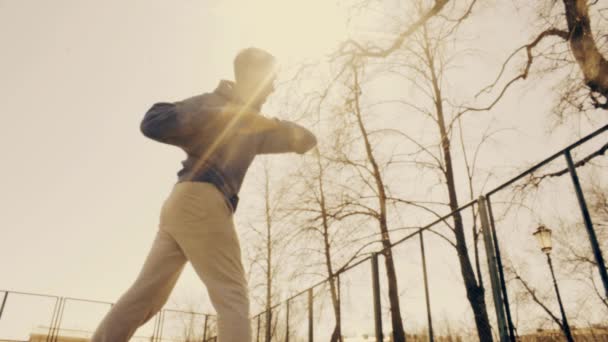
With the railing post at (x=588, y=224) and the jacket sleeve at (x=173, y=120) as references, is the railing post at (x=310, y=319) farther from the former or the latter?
the jacket sleeve at (x=173, y=120)

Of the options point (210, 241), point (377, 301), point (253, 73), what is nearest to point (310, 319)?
point (377, 301)

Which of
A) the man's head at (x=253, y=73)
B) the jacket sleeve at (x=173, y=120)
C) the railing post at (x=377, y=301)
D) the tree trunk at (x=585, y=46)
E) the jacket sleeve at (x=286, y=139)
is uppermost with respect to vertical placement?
the tree trunk at (x=585, y=46)

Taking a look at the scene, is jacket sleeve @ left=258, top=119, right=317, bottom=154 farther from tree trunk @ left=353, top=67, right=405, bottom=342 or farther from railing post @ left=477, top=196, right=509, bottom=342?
tree trunk @ left=353, top=67, right=405, bottom=342

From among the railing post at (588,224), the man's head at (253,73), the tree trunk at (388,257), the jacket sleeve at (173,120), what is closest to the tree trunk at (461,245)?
the tree trunk at (388,257)

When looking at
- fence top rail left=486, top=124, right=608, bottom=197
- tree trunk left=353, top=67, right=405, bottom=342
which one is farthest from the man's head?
tree trunk left=353, top=67, right=405, bottom=342

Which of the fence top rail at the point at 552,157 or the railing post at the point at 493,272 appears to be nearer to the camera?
the fence top rail at the point at 552,157

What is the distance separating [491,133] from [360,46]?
576 cm

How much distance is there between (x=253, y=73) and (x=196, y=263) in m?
0.78

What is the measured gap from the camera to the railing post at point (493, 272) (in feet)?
7.80

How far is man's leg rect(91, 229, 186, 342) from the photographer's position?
1479 mm

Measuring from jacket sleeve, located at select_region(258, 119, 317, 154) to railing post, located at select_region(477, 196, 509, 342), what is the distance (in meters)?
1.41

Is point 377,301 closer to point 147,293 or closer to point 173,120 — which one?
point 147,293

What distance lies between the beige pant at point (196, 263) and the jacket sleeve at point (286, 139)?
0.40m

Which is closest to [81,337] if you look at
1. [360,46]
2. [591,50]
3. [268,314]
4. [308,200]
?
[308,200]
